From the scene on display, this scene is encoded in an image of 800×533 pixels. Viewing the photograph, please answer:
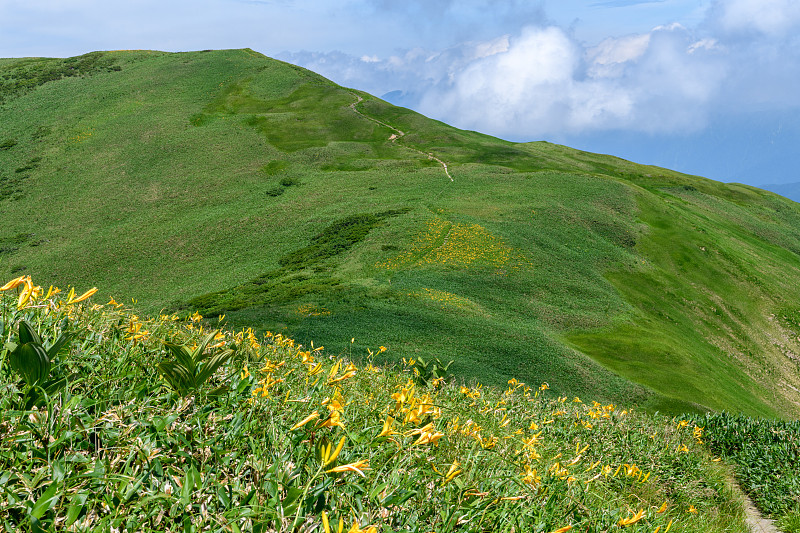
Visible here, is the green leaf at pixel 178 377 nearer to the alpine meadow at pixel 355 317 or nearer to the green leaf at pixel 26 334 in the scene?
the alpine meadow at pixel 355 317

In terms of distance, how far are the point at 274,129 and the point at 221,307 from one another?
179 ft

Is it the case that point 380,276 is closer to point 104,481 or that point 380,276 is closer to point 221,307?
point 221,307

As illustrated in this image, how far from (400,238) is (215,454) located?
3773cm

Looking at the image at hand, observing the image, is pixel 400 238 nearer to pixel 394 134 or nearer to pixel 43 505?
pixel 43 505

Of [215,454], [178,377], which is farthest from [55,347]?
[215,454]

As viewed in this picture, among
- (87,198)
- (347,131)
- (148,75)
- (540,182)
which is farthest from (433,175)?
(148,75)

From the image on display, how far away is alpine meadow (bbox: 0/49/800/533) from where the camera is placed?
2.81 m

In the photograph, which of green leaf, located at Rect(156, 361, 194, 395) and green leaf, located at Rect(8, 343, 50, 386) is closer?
green leaf, located at Rect(8, 343, 50, 386)

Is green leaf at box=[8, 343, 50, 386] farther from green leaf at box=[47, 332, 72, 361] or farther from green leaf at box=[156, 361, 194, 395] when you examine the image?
green leaf at box=[156, 361, 194, 395]

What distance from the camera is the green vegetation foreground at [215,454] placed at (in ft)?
7.59

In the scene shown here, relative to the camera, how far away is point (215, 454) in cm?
286

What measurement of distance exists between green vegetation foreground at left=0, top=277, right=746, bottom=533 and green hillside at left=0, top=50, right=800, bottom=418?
53.1 ft

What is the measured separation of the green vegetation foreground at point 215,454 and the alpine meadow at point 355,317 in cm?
2

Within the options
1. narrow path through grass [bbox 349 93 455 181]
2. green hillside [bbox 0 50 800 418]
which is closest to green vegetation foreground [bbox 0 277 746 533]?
green hillside [bbox 0 50 800 418]
